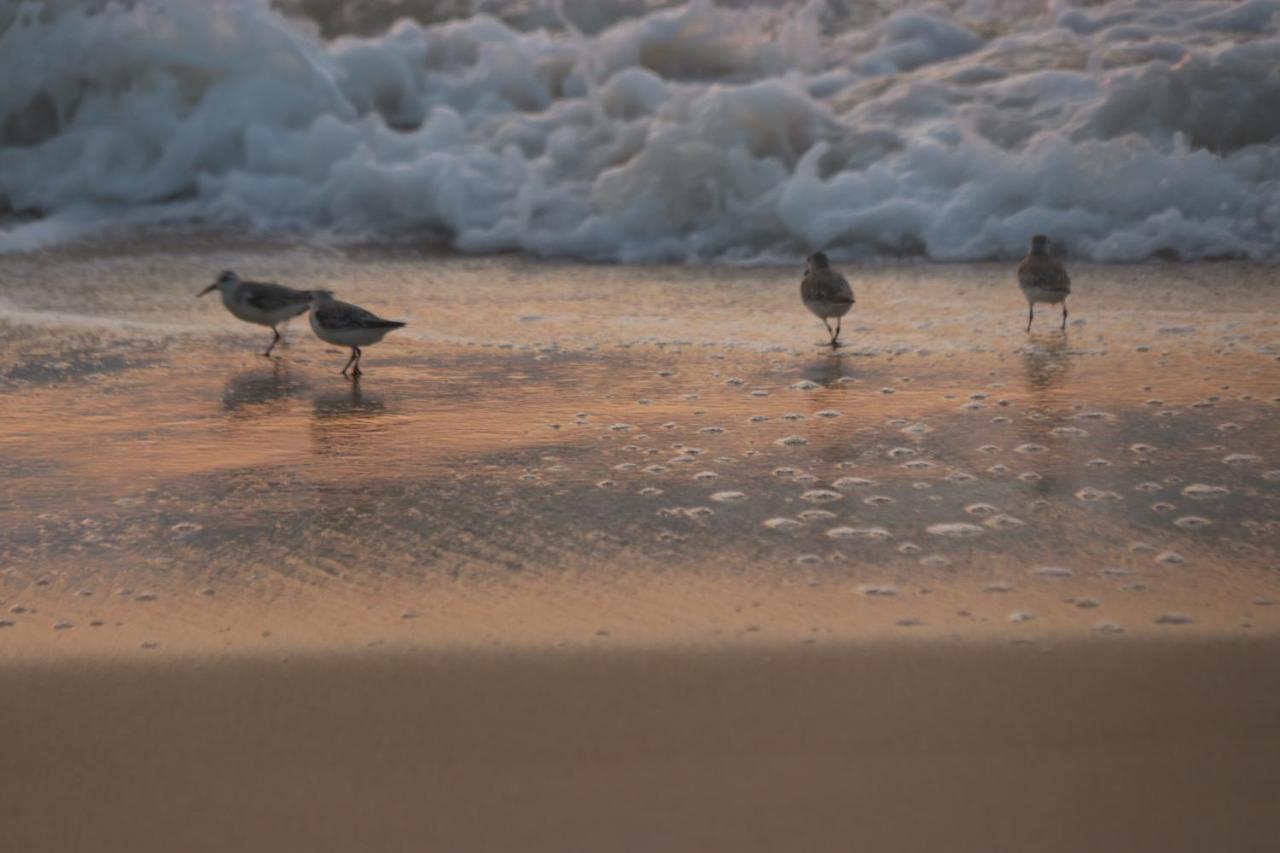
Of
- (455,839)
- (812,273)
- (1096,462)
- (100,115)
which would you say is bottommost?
(455,839)

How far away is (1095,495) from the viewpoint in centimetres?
385

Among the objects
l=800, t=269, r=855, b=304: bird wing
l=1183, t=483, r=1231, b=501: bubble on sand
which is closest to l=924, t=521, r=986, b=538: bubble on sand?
l=1183, t=483, r=1231, b=501: bubble on sand

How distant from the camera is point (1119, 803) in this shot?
2346 millimetres

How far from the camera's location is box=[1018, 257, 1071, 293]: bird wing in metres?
6.25

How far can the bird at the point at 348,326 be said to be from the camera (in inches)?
223

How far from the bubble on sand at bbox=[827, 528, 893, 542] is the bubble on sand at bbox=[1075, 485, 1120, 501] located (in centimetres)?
59

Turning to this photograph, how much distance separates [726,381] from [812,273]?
3.66 ft

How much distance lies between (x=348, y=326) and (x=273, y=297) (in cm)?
69

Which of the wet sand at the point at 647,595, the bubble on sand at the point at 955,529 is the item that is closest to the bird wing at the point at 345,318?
the wet sand at the point at 647,595

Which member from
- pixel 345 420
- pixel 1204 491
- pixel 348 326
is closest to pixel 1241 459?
pixel 1204 491

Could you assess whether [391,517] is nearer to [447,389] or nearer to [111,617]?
[111,617]

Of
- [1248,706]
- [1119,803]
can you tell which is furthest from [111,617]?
[1248,706]

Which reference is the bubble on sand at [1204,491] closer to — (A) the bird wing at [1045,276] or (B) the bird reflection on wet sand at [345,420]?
(B) the bird reflection on wet sand at [345,420]

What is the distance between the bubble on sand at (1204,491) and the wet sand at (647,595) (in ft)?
0.10
